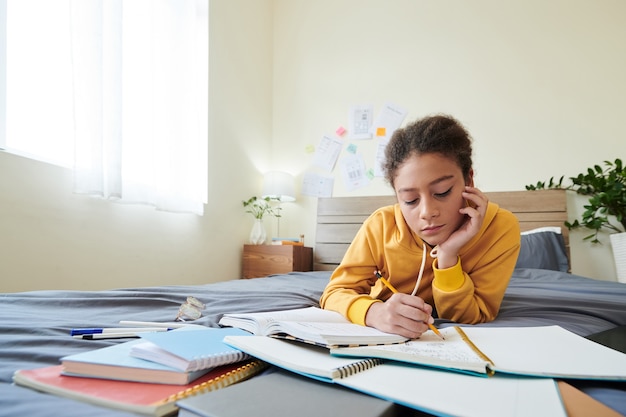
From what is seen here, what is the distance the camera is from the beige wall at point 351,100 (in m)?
2.02

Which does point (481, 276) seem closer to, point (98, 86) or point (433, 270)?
point (433, 270)

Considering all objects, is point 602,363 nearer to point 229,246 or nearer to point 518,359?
point 518,359

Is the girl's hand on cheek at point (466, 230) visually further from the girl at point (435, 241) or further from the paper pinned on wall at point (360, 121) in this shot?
the paper pinned on wall at point (360, 121)

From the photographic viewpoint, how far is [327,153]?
3.22 m

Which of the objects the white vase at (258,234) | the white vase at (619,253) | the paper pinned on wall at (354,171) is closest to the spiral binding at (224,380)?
the white vase at (619,253)

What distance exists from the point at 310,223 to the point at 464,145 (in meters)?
2.37

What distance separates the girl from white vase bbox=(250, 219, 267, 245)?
1.98m

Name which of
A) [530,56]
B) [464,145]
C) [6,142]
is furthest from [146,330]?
[530,56]

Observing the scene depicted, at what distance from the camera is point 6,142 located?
1.53 metres

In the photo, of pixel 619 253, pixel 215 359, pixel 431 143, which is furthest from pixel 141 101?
pixel 619 253

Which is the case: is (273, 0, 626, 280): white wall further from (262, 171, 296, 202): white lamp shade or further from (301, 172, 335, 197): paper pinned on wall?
(262, 171, 296, 202): white lamp shade

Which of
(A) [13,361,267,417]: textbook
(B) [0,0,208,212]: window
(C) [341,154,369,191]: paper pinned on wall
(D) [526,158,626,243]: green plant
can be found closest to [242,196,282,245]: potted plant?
(C) [341,154,369,191]: paper pinned on wall

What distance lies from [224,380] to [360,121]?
286cm

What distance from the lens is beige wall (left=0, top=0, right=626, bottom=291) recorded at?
6.61 ft
